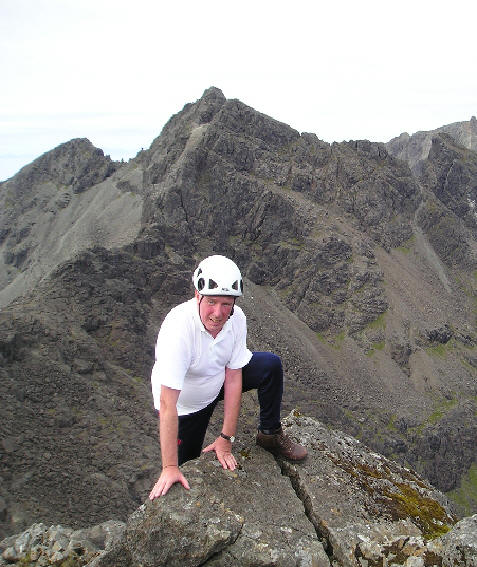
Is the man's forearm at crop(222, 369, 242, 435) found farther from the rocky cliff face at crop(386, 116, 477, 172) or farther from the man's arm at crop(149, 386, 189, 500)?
the rocky cliff face at crop(386, 116, 477, 172)

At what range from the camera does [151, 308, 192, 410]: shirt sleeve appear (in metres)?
7.40

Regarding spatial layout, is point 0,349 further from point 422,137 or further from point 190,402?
point 422,137

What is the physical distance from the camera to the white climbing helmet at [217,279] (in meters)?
7.40

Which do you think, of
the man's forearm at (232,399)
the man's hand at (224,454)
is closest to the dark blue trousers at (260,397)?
the man's forearm at (232,399)

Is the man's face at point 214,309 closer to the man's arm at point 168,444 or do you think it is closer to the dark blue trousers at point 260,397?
the man's arm at point 168,444

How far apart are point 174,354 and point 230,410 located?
1.74m

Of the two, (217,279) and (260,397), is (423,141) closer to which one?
(260,397)

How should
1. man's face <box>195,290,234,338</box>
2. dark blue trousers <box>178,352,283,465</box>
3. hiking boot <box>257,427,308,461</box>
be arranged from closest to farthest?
man's face <box>195,290,234,338</box> → dark blue trousers <box>178,352,283,465</box> → hiking boot <box>257,427,308,461</box>

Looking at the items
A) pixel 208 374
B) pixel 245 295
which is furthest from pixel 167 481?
pixel 245 295

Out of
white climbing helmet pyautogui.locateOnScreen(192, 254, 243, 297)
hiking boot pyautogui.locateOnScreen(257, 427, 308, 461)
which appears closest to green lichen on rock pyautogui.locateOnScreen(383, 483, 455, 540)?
hiking boot pyautogui.locateOnScreen(257, 427, 308, 461)

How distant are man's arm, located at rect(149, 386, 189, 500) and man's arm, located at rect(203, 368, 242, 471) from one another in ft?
3.57

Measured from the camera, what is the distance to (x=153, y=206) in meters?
89.8

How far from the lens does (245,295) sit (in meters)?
79.8

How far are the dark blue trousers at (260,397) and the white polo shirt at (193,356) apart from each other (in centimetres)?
26
